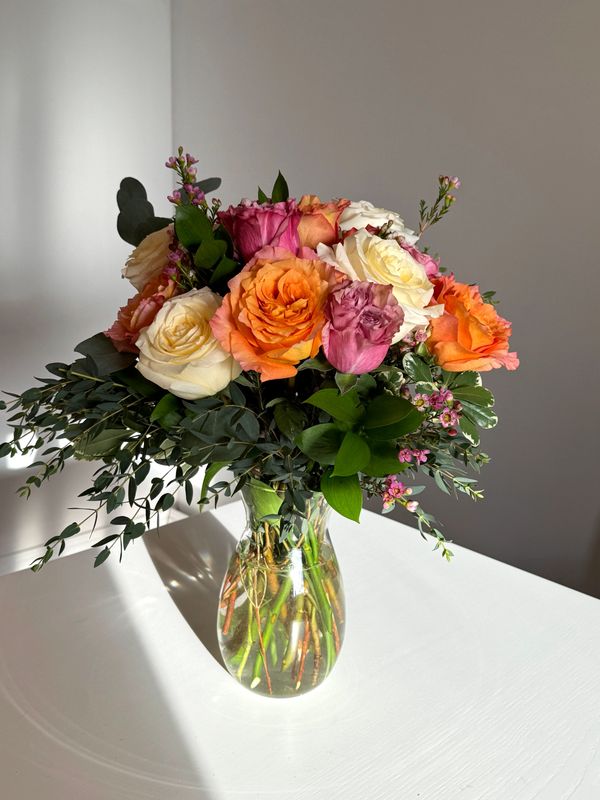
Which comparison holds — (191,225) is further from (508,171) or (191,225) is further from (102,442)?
(508,171)

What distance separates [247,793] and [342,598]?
0.22m

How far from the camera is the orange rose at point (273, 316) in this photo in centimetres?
57

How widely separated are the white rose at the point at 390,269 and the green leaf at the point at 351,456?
0.10 metres

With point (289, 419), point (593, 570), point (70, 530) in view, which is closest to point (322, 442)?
point (289, 419)

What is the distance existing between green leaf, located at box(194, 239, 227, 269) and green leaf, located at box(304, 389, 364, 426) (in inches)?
5.7

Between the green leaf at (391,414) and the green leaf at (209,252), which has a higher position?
the green leaf at (209,252)

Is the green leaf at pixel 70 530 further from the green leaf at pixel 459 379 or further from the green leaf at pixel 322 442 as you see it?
the green leaf at pixel 459 379

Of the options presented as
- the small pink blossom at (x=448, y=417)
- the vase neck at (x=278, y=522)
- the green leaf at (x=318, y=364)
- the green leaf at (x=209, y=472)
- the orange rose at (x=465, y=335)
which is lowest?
the vase neck at (x=278, y=522)

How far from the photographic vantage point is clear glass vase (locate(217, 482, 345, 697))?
2.49 ft

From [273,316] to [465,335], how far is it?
177 mm

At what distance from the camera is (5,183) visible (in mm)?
2184

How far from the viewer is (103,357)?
67cm

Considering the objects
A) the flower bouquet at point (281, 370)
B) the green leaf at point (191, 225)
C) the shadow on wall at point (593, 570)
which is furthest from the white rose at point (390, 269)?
the shadow on wall at point (593, 570)

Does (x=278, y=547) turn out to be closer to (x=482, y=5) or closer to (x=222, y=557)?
(x=222, y=557)
